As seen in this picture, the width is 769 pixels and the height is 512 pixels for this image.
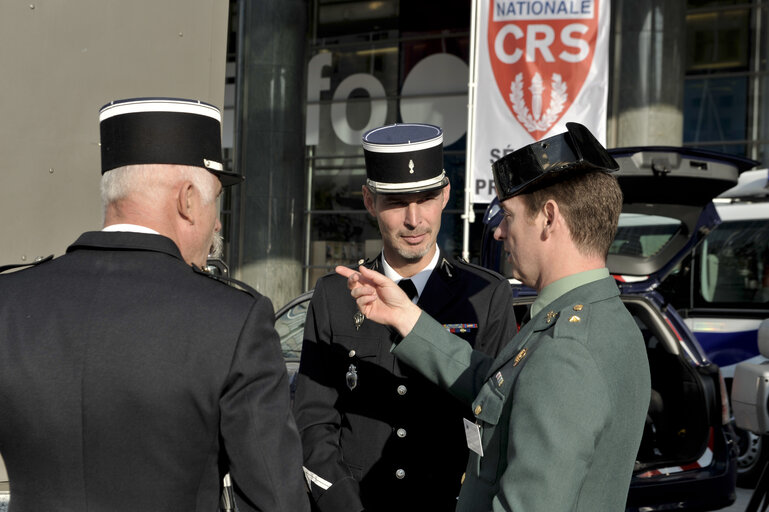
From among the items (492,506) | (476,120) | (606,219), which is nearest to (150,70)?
(606,219)

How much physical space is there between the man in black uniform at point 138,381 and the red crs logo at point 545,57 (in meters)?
6.90

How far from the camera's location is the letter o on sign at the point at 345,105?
611 inches

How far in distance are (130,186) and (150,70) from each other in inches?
53.1

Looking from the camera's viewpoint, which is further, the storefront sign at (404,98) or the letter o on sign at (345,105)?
A: the letter o on sign at (345,105)

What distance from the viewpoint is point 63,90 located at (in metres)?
2.99

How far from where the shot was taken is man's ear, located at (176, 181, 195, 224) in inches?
75.5

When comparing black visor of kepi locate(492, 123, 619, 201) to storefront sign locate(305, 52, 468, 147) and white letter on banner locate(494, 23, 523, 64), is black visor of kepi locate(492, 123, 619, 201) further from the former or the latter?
storefront sign locate(305, 52, 468, 147)

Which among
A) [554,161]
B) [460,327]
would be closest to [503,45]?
[460,327]

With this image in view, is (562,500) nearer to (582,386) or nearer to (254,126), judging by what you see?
(582,386)

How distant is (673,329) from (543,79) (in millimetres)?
3832

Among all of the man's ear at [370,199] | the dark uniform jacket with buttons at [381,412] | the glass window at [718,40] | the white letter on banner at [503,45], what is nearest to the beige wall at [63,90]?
Answer: the man's ear at [370,199]

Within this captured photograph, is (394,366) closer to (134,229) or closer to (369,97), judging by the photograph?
(134,229)

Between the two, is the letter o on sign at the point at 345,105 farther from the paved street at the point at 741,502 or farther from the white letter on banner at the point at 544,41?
the paved street at the point at 741,502

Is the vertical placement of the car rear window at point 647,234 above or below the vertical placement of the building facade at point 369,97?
below
